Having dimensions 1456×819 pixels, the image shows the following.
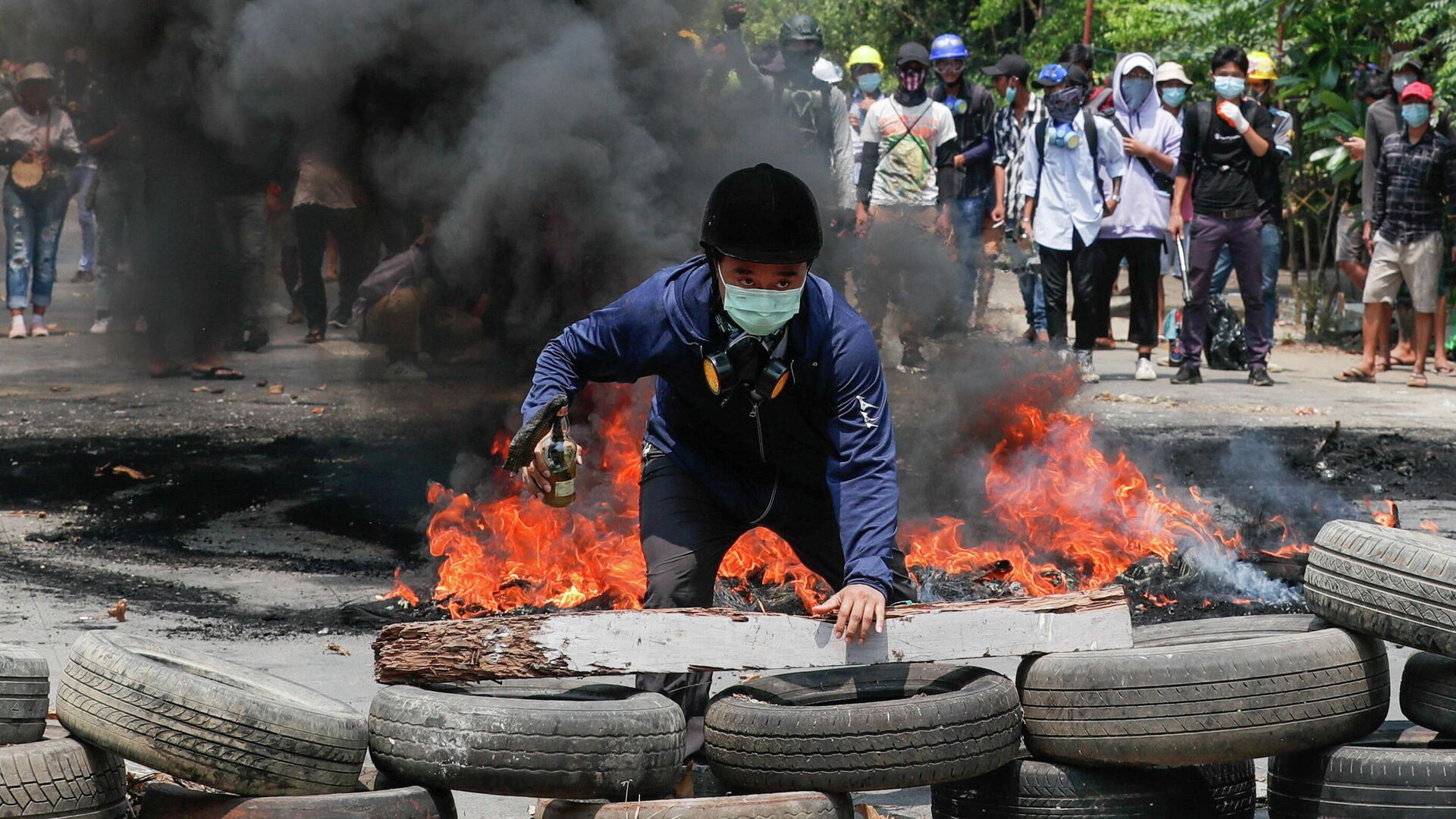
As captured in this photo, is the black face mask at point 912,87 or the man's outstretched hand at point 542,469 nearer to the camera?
the man's outstretched hand at point 542,469

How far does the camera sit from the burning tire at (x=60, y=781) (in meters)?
3.29

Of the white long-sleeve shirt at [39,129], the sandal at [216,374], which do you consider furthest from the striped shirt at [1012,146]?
the white long-sleeve shirt at [39,129]

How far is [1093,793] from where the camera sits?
3.67m

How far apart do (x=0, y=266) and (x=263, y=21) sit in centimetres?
489

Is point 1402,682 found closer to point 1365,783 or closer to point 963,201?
point 1365,783

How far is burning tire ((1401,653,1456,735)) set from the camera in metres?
3.74

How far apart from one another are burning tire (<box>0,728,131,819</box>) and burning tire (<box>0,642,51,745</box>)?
0.06 metres

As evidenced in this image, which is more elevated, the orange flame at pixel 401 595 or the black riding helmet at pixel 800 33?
the black riding helmet at pixel 800 33

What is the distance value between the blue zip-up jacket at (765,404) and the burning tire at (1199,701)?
53 cm

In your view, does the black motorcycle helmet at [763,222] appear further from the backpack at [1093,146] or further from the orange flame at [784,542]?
the backpack at [1093,146]

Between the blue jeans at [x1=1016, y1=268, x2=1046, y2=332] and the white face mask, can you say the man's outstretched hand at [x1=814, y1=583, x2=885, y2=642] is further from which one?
the blue jeans at [x1=1016, y1=268, x2=1046, y2=332]

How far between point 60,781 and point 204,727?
34cm

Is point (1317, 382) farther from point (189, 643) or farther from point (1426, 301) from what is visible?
point (189, 643)

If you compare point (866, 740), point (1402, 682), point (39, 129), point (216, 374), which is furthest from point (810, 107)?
point (866, 740)
